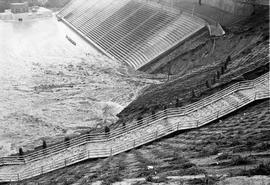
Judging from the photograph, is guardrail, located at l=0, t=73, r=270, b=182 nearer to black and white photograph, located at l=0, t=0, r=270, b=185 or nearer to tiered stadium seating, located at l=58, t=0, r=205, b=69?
black and white photograph, located at l=0, t=0, r=270, b=185

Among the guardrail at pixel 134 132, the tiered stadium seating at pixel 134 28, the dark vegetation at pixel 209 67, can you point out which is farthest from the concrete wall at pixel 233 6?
the guardrail at pixel 134 132

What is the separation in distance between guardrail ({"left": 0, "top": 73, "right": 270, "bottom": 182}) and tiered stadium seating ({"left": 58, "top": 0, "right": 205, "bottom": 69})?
17.1 m

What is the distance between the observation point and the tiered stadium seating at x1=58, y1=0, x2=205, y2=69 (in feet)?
127

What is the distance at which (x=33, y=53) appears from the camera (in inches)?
1731

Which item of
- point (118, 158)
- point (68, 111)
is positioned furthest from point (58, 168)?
point (68, 111)

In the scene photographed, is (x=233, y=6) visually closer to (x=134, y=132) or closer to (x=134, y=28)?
(x=134, y=28)

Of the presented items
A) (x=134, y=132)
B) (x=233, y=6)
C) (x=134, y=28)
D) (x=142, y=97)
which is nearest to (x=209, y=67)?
(x=142, y=97)

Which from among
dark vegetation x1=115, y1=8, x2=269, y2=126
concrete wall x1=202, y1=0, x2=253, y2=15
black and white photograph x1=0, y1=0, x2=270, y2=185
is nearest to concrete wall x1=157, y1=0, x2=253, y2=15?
concrete wall x1=202, y1=0, x2=253, y2=15

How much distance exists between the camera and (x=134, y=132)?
61.3ft

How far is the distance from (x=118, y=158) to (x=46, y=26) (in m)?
Result: 51.0

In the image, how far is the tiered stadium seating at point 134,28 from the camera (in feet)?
127

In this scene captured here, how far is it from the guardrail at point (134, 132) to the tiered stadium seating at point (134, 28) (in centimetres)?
1706

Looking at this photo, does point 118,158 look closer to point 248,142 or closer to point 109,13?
point 248,142

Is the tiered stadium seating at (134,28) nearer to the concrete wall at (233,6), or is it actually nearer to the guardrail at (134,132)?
the concrete wall at (233,6)
